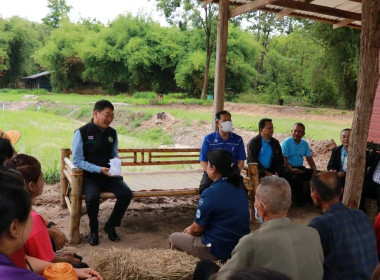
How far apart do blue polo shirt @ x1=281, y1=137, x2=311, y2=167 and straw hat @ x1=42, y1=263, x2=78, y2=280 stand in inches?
181

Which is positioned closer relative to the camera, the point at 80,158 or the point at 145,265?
the point at 145,265

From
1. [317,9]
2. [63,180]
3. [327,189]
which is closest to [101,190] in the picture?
[63,180]

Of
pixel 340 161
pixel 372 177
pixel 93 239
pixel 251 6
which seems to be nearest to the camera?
pixel 93 239

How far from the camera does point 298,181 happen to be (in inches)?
225

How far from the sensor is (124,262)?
2.74 m

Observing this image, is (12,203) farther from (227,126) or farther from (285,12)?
(285,12)

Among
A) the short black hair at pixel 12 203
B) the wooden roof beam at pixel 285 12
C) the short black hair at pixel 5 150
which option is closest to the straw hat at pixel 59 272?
the short black hair at pixel 12 203

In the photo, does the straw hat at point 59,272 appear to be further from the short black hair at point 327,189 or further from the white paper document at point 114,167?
the white paper document at point 114,167

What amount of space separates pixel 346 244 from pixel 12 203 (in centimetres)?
174

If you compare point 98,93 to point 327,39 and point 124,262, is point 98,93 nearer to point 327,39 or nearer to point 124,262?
point 327,39

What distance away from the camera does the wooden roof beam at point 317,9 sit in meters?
5.70

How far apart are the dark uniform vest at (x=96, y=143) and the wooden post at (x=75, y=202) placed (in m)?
0.30

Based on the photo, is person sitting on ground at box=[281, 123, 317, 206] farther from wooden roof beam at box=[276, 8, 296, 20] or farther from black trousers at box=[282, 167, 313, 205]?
wooden roof beam at box=[276, 8, 296, 20]

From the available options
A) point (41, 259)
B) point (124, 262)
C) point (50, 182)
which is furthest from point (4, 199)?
point (50, 182)
